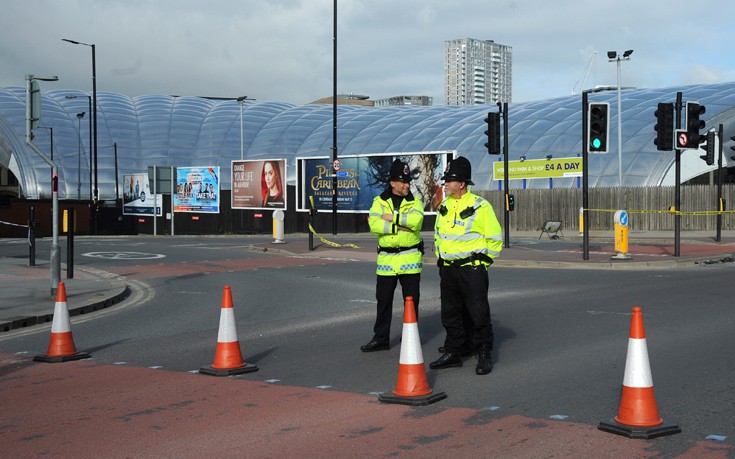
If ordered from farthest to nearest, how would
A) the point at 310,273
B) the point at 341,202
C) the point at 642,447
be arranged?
the point at 341,202
the point at 310,273
the point at 642,447

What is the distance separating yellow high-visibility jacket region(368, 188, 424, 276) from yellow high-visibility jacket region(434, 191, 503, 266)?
807mm

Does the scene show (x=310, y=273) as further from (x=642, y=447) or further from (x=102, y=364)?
(x=642, y=447)

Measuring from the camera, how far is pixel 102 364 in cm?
921

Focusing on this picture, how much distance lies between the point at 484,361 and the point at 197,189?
47.2m

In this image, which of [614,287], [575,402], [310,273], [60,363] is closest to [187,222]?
[310,273]

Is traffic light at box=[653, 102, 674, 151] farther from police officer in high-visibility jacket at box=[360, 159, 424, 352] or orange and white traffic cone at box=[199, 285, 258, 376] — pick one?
orange and white traffic cone at box=[199, 285, 258, 376]

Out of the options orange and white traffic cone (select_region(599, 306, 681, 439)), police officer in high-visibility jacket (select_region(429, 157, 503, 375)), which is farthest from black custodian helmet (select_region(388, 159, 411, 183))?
orange and white traffic cone (select_region(599, 306, 681, 439))

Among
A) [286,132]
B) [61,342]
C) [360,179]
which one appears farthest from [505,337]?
[286,132]

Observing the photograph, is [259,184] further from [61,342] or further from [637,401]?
[637,401]

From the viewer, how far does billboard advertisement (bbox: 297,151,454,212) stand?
43219mm

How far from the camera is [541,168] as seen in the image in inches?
2201

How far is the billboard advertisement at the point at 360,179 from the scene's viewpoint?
43219mm

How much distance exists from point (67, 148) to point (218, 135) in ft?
42.8

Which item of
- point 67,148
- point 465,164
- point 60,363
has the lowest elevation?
point 60,363
